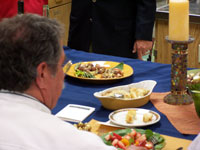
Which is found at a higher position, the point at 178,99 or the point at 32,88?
the point at 32,88

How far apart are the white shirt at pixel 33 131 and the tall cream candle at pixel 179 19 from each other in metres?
0.92

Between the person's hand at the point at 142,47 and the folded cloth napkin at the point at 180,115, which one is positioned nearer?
the folded cloth napkin at the point at 180,115

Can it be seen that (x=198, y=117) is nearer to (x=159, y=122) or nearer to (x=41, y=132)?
(x=159, y=122)

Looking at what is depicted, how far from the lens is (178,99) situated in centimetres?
187

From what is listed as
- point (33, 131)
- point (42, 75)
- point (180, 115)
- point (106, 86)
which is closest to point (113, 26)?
point (106, 86)

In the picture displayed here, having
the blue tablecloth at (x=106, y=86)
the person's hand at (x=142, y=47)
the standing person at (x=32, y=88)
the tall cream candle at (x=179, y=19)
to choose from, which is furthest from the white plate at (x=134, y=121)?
the person's hand at (x=142, y=47)

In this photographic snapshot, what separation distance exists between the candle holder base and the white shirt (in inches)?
35.1

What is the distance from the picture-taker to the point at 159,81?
2.15m

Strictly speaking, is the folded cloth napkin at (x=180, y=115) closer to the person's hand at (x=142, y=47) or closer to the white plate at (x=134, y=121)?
the white plate at (x=134, y=121)

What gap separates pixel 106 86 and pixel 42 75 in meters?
1.03

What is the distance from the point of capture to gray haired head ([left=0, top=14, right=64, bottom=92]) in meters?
1.02

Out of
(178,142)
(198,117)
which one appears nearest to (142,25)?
(198,117)

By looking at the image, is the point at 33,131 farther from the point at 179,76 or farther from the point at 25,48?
the point at 179,76

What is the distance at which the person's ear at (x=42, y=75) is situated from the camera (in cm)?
105
